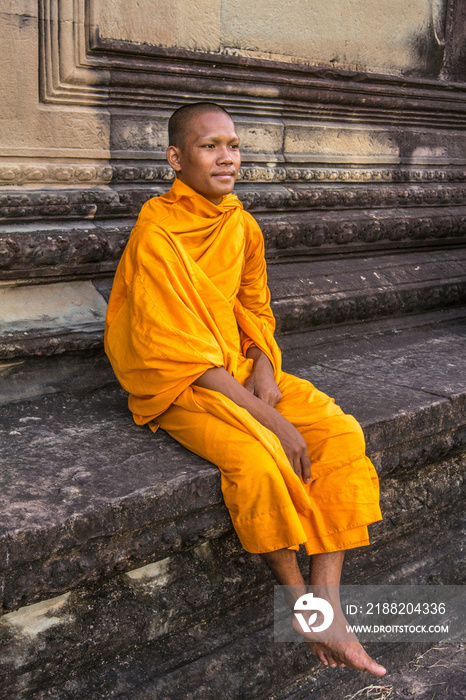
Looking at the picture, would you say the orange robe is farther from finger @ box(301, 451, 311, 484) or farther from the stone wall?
the stone wall

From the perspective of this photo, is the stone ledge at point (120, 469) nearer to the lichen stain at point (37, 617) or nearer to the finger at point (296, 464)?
the lichen stain at point (37, 617)

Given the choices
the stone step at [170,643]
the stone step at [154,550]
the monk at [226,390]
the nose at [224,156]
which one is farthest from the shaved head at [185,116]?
the stone step at [170,643]

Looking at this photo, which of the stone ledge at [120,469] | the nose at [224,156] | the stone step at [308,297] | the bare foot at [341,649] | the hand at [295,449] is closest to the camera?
the stone ledge at [120,469]

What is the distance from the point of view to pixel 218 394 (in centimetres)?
216

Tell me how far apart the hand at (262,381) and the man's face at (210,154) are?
22.5 inches

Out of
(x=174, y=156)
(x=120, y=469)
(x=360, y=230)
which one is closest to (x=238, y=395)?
(x=120, y=469)

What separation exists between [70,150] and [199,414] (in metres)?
1.25

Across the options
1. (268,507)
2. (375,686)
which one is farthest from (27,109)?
(375,686)

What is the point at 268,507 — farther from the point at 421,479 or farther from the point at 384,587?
the point at 421,479

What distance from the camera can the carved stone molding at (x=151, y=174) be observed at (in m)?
2.70

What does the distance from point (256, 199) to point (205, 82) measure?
54 cm

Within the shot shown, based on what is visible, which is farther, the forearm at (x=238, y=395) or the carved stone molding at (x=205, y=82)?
the carved stone molding at (x=205, y=82)

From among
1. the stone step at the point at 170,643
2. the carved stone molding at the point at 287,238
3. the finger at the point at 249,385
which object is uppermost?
the carved stone molding at the point at 287,238

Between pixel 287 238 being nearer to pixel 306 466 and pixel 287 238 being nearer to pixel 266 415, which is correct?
pixel 266 415
